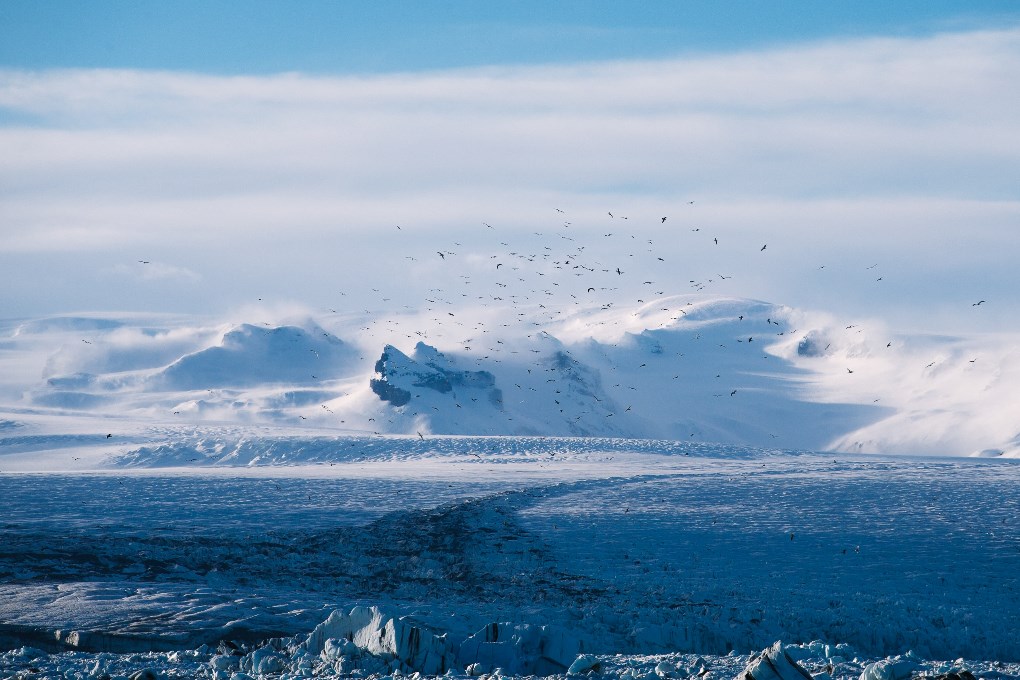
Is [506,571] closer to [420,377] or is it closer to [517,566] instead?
[517,566]

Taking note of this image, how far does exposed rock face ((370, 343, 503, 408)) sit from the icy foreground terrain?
99105 mm

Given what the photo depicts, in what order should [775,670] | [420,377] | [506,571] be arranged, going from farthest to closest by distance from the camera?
[420,377]
[506,571]
[775,670]

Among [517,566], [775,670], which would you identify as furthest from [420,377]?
[775,670]

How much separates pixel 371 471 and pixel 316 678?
30.9 m

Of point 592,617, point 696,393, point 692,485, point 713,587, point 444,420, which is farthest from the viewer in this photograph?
point 696,393

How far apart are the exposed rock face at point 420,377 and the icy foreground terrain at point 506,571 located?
325 feet

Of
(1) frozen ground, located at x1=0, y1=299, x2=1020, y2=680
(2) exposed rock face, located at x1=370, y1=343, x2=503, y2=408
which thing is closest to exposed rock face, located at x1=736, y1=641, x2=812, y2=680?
(1) frozen ground, located at x1=0, y1=299, x2=1020, y2=680

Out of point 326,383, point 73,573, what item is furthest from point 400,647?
point 326,383

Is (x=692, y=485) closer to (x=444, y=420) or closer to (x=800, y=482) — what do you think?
(x=800, y=482)

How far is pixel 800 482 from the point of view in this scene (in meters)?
36.7

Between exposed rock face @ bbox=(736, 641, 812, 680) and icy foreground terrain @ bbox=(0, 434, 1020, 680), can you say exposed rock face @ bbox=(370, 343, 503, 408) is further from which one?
exposed rock face @ bbox=(736, 641, 812, 680)

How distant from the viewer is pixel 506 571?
22.3 m

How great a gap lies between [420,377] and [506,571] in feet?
396

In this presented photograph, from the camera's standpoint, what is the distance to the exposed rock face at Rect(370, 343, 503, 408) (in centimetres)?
13900
